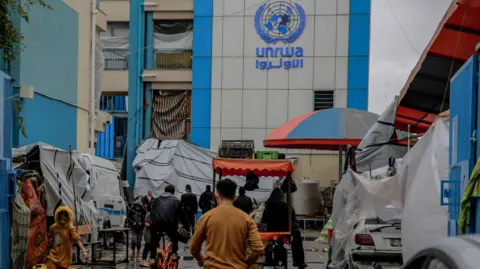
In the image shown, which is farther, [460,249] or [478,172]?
[478,172]

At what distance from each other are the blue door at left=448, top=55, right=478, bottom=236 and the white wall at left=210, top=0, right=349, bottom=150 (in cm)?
2469

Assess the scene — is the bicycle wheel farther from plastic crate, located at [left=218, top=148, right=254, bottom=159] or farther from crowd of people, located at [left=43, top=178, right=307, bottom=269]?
plastic crate, located at [left=218, top=148, right=254, bottom=159]

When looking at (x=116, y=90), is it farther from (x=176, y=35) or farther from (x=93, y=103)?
(x=93, y=103)

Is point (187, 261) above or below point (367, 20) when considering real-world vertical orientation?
below

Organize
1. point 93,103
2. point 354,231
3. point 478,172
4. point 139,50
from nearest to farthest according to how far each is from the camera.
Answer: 1. point 478,172
2. point 354,231
3. point 93,103
4. point 139,50

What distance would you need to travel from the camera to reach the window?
103 ft

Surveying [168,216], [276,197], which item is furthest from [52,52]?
[276,197]

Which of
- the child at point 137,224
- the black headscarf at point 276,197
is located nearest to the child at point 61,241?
the black headscarf at point 276,197

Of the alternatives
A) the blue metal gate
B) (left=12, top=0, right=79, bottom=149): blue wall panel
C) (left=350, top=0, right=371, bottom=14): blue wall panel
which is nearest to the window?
(left=350, top=0, right=371, bottom=14): blue wall panel

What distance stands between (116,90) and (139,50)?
8.95 ft

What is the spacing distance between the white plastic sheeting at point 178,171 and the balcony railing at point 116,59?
6.43m

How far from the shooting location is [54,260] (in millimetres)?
9586

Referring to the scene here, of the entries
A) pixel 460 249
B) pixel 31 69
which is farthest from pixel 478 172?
pixel 31 69

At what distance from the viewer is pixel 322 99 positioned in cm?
3148
